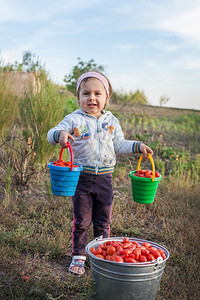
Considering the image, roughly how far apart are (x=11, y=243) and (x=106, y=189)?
1.04m

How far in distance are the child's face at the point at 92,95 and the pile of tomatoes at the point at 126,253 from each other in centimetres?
114

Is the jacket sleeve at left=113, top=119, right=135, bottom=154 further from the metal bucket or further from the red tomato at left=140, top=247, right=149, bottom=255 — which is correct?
the metal bucket

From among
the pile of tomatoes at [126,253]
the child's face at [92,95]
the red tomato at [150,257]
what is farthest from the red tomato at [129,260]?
the child's face at [92,95]

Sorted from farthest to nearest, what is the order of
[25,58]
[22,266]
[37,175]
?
[25,58] → [37,175] → [22,266]

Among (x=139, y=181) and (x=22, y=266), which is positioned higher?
(x=139, y=181)

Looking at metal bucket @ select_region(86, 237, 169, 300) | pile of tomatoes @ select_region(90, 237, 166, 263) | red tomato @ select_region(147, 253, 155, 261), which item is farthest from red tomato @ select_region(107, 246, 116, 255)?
red tomato @ select_region(147, 253, 155, 261)

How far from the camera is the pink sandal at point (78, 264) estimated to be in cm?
276

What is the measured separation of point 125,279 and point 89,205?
88 centimetres

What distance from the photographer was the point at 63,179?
2516 mm

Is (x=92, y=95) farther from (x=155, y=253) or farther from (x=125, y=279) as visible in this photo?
(x=125, y=279)

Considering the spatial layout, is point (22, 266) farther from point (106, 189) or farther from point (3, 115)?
point (3, 115)

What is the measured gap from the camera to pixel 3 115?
5.64 m

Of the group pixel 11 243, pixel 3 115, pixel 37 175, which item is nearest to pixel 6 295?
pixel 11 243

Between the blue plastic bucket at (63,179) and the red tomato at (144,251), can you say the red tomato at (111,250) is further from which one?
the blue plastic bucket at (63,179)
